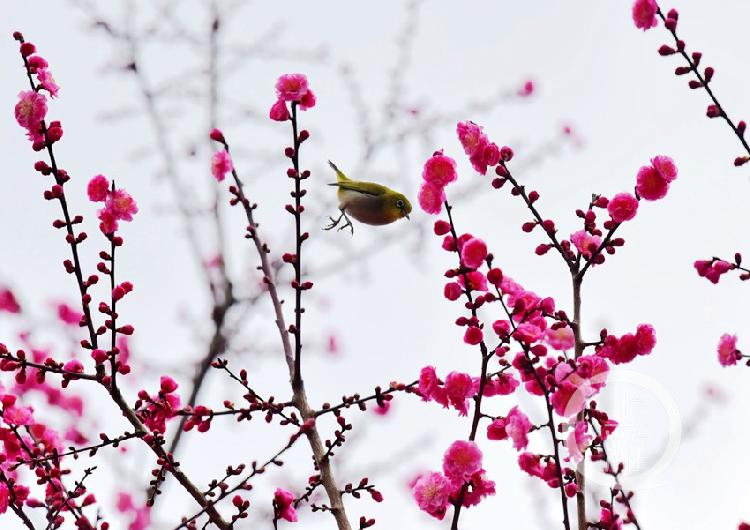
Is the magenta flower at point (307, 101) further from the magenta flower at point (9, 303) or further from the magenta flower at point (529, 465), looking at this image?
the magenta flower at point (9, 303)

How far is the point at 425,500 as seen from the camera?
8.39 feet

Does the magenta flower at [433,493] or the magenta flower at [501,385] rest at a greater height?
the magenta flower at [501,385]

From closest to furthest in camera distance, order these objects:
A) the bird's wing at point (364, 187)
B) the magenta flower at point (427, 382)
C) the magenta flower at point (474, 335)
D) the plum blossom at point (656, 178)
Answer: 1. the magenta flower at point (474, 335)
2. the magenta flower at point (427, 382)
3. the plum blossom at point (656, 178)
4. the bird's wing at point (364, 187)

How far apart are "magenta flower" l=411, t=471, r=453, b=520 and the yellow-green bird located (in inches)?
124

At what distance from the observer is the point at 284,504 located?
290cm

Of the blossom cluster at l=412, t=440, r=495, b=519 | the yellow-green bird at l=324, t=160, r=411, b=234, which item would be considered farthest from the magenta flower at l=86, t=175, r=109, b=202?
the yellow-green bird at l=324, t=160, r=411, b=234

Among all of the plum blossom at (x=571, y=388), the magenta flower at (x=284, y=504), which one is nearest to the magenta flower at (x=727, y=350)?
the plum blossom at (x=571, y=388)

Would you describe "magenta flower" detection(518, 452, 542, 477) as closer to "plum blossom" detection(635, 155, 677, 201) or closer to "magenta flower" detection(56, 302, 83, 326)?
"plum blossom" detection(635, 155, 677, 201)

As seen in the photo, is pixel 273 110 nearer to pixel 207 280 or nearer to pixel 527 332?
pixel 527 332

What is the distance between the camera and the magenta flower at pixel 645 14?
2.95 meters

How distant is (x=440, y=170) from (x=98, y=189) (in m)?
1.36

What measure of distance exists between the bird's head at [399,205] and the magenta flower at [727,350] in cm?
339

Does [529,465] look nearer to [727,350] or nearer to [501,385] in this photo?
[501,385]

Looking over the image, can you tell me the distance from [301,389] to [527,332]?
0.94 metres
